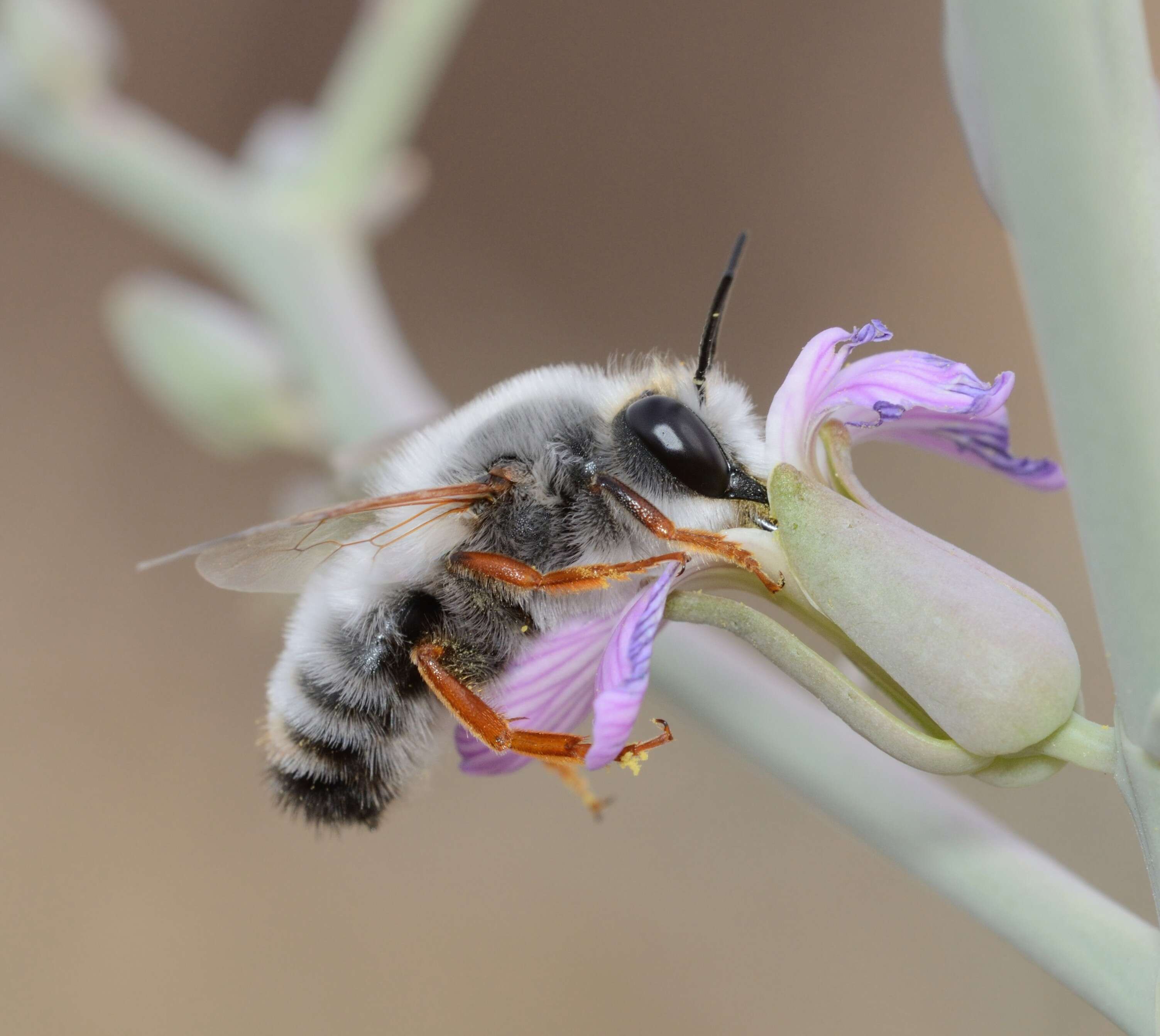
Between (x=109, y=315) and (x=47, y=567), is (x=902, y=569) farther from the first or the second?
(x=47, y=567)

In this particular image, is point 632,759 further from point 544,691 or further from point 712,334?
point 712,334

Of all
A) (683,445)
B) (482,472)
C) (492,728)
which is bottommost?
(492,728)

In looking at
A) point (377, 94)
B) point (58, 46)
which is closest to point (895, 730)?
point (377, 94)

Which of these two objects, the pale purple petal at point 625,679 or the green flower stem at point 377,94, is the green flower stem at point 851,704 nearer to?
the pale purple petal at point 625,679

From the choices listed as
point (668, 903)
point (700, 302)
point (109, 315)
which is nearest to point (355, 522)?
point (109, 315)

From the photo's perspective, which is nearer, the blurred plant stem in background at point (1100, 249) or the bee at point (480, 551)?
the blurred plant stem in background at point (1100, 249)

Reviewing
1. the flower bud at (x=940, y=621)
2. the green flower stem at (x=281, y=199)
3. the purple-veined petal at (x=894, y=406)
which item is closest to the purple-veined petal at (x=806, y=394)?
the purple-veined petal at (x=894, y=406)
